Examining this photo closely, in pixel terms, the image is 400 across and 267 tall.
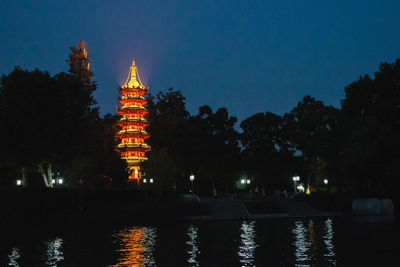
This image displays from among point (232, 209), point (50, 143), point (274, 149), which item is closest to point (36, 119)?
point (50, 143)

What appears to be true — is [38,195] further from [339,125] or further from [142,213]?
[339,125]

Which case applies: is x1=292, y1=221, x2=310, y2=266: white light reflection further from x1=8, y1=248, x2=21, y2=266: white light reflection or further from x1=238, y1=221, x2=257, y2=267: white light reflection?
x1=8, y1=248, x2=21, y2=266: white light reflection

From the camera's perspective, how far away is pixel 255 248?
2059 cm

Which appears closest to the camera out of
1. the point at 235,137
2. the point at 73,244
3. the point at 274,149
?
the point at 73,244

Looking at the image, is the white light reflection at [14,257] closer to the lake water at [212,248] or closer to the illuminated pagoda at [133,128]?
the lake water at [212,248]

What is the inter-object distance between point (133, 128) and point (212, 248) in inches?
2325

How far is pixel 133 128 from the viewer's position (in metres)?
78.5

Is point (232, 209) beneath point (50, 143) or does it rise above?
beneath

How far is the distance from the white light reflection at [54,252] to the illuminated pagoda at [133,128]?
48.8 meters

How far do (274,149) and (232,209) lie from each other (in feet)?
86.1

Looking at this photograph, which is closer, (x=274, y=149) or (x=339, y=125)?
(x=339, y=125)

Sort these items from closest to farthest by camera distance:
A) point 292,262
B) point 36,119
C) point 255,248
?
point 292,262
point 255,248
point 36,119

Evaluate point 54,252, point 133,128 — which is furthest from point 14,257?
point 133,128

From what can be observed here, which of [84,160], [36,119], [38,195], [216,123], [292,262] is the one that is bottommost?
[292,262]
